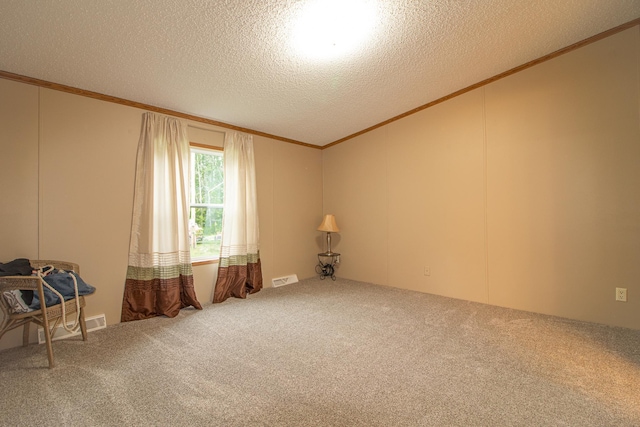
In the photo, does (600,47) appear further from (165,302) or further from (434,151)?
(165,302)

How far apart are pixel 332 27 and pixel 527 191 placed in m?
2.69

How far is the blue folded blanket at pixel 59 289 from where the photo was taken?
2.12 meters

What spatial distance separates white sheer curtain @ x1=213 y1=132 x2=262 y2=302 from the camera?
12.6 feet

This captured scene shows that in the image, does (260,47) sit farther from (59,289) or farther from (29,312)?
(29,312)

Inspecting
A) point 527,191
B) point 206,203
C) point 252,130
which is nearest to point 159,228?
point 206,203

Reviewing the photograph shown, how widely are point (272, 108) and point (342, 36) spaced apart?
1465 mm

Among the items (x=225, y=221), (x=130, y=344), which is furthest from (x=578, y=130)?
(x=130, y=344)

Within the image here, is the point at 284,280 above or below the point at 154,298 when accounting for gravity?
below

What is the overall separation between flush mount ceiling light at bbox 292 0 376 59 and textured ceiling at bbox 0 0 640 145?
0.22 feet

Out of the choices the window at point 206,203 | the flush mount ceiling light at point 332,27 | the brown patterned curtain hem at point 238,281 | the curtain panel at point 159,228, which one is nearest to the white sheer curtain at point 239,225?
the brown patterned curtain hem at point 238,281

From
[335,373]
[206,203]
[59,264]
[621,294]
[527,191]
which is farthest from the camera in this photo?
[206,203]

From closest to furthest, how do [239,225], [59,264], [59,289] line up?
[59,289] < [59,264] < [239,225]

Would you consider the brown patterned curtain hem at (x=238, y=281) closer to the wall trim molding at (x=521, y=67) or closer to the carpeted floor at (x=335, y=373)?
the carpeted floor at (x=335, y=373)

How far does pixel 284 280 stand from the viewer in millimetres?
4598
